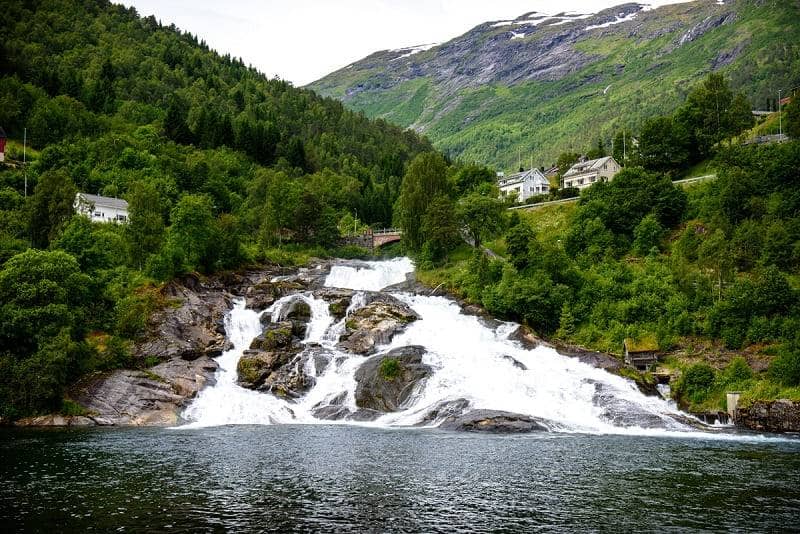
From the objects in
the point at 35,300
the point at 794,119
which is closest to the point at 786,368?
the point at 794,119

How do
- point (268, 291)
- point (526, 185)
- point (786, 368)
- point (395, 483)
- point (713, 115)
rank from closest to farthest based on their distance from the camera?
point (395, 483), point (786, 368), point (268, 291), point (713, 115), point (526, 185)

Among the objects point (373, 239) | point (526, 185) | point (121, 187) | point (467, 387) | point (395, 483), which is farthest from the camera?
point (526, 185)

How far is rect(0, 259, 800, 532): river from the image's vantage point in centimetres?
2734

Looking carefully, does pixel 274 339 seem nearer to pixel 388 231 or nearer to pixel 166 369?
pixel 166 369

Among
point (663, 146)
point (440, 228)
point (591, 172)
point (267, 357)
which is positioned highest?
point (591, 172)

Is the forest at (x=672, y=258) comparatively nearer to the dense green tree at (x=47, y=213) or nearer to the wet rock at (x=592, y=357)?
the wet rock at (x=592, y=357)

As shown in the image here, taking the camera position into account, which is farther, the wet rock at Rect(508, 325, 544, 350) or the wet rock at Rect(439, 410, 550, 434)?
the wet rock at Rect(508, 325, 544, 350)

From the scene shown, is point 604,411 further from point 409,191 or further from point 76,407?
point 409,191

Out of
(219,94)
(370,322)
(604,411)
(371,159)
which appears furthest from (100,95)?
(604,411)

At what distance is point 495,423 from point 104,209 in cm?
7390

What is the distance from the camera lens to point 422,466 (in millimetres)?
37188

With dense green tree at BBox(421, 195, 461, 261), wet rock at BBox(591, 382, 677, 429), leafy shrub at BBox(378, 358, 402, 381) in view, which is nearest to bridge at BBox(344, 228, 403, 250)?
dense green tree at BBox(421, 195, 461, 261)

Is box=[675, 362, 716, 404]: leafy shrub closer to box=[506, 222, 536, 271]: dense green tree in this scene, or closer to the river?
the river

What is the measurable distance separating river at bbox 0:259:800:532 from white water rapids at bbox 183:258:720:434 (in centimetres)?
20
